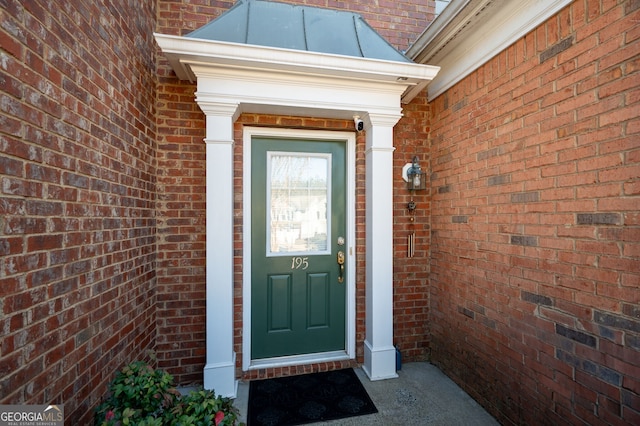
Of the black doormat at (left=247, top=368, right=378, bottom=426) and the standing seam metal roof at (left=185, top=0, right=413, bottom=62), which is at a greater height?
the standing seam metal roof at (left=185, top=0, right=413, bottom=62)

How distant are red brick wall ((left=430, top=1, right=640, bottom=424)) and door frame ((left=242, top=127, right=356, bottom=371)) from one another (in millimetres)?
956

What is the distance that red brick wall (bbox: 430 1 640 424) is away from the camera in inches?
56.7

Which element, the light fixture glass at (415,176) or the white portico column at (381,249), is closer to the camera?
the white portico column at (381,249)

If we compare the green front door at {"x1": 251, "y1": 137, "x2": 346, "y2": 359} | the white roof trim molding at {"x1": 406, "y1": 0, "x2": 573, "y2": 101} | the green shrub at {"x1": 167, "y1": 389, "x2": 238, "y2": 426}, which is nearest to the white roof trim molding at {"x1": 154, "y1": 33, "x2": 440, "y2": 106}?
the white roof trim molding at {"x1": 406, "y1": 0, "x2": 573, "y2": 101}

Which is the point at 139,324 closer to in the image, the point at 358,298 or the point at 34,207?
the point at 34,207

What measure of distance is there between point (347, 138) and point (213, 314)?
2.05m

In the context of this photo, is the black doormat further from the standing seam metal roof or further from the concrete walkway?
the standing seam metal roof

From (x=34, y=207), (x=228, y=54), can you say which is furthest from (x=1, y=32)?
(x=228, y=54)

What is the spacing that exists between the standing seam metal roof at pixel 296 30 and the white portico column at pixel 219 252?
59 cm

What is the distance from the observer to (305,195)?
292 centimetres

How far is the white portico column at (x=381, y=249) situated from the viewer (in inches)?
106

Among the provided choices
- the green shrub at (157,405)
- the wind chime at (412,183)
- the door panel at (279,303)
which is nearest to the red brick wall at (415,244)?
the wind chime at (412,183)

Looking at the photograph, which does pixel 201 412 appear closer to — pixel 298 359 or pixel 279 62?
pixel 298 359

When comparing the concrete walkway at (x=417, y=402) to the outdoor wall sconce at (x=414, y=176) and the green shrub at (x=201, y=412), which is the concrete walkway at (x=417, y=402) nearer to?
the green shrub at (x=201, y=412)
